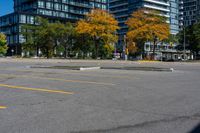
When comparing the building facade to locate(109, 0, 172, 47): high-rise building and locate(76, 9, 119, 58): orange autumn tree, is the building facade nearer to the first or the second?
locate(109, 0, 172, 47): high-rise building

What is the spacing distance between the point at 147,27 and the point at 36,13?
201 feet

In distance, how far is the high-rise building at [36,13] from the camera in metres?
118

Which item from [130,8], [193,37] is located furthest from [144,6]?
[193,37]

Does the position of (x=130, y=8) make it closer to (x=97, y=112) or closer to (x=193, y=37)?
(x=193, y=37)

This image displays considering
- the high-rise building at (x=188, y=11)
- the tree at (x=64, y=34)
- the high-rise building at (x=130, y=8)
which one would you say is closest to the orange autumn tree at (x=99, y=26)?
the tree at (x=64, y=34)

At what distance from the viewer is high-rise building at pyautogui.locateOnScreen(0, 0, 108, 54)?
11788 cm

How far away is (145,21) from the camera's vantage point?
76.5 m

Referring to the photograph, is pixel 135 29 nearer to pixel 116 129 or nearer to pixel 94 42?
pixel 94 42

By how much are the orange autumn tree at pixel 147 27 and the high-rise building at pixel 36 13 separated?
4866 cm

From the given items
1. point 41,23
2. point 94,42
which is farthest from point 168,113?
point 41,23

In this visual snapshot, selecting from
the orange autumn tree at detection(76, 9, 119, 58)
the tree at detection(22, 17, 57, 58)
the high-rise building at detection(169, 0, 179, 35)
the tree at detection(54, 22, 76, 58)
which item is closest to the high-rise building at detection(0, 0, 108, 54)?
the tree at detection(22, 17, 57, 58)

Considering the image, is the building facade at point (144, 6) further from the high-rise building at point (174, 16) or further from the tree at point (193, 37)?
the tree at point (193, 37)

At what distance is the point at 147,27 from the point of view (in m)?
75.0

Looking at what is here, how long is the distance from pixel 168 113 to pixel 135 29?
69894mm
